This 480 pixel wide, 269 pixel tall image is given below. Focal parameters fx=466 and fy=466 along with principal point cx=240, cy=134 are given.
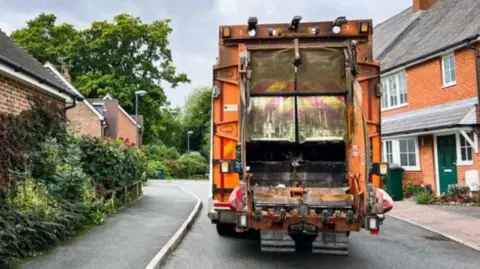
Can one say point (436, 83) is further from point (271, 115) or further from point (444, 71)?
point (271, 115)

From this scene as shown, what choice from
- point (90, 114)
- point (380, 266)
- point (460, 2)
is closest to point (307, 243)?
point (380, 266)

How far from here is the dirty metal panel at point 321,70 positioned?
6676 millimetres

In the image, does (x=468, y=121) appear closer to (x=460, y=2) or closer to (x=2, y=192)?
(x=460, y=2)

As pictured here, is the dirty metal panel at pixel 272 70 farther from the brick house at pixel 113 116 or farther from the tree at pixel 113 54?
the tree at pixel 113 54

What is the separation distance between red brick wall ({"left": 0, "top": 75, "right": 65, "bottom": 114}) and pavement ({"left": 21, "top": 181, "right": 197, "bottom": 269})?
294cm

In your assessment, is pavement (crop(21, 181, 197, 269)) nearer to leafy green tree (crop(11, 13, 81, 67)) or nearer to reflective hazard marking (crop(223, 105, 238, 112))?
reflective hazard marking (crop(223, 105, 238, 112))

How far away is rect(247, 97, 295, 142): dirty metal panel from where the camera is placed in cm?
676

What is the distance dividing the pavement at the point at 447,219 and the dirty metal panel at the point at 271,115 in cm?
411

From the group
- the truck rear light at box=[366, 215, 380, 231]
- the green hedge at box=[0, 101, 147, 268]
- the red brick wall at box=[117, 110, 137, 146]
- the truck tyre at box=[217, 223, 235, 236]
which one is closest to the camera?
the truck rear light at box=[366, 215, 380, 231]

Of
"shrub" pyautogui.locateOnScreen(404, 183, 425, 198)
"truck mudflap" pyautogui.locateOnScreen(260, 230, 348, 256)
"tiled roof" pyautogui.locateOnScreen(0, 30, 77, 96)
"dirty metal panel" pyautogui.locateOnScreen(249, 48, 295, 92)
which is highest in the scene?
"tiled roof" pyautogui.locateOnScreen(0, 30, 77, 96)

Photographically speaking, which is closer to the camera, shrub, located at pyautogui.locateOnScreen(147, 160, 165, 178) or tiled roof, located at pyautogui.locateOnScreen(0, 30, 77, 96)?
tiled roof, located at pyautogui.locateOnScreen(0, 30, 77, 96)

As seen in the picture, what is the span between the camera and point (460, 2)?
19.6 metres

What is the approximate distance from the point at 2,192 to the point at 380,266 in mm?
5535

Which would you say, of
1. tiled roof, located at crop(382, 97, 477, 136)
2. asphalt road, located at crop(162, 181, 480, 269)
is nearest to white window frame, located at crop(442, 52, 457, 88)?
tiled roof, located at crop(382, 97, 477, 136)
